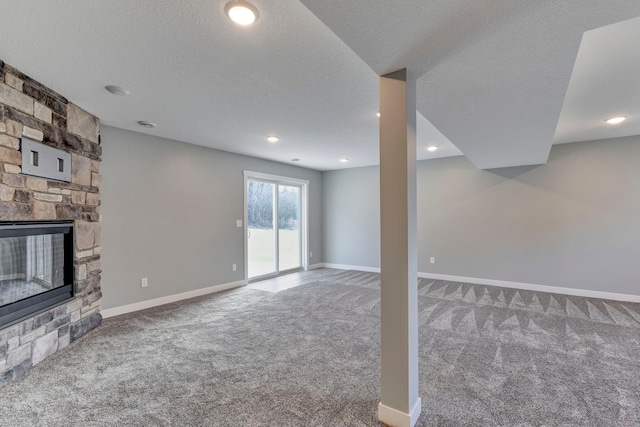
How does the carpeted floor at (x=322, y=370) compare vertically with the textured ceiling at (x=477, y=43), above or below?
below

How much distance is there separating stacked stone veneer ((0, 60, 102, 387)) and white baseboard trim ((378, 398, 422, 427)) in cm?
278

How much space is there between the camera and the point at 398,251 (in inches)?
69.7

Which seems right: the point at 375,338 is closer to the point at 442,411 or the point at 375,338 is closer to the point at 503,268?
the point at 442,411

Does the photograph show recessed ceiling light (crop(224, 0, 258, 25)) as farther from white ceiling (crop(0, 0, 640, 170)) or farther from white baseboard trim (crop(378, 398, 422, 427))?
white baseboard trim (crop(378, 398, 422, 427))

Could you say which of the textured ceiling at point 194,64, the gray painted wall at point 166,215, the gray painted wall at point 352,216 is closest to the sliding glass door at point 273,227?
the gray painted wall at point 166,215

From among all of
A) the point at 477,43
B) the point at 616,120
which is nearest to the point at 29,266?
the point at 477,43

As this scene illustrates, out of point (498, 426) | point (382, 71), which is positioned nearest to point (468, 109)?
point (382, 71)

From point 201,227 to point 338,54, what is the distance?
11.8 feet

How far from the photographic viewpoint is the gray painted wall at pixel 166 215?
3.74 meters

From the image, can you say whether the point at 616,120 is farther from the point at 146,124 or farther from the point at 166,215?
the point at 166,215

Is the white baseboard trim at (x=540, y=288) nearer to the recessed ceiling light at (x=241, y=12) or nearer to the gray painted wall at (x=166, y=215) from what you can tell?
the gray painted wall at (x=166, y=215)

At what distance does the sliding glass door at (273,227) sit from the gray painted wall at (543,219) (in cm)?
279

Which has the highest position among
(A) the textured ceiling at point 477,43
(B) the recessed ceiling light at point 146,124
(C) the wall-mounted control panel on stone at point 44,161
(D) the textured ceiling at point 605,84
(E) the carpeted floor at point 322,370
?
(B) the recessed ceiling light at point 146,124

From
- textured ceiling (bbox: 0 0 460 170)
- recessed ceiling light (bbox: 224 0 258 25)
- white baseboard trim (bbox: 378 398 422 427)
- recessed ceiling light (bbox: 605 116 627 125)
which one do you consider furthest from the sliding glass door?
recessed ceiling light (bbox: 605 116 627 125)
